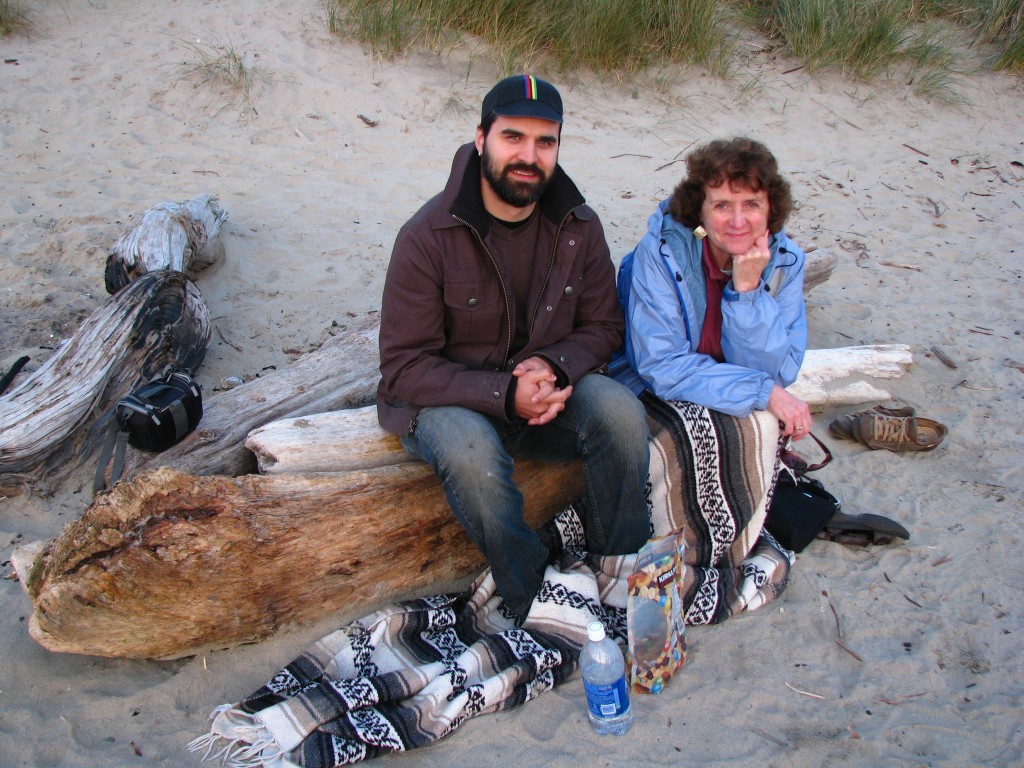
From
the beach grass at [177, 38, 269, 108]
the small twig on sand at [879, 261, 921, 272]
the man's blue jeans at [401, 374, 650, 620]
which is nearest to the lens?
the man's blue jeans at [401, 374, 650, 620]

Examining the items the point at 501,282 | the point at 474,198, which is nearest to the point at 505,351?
the point at 501,282

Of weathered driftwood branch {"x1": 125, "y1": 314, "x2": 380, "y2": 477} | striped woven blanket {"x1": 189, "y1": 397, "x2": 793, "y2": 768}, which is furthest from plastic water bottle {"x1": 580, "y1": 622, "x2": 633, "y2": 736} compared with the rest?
weathered driftwood branch {"x1": 125, "y1": 314, "x2": 380, "y2": 477}

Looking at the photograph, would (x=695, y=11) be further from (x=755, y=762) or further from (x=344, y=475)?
(x=755, y=762)

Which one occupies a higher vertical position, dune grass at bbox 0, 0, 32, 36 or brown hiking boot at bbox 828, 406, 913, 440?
dune grass at bbox 0, 0, 32, 36

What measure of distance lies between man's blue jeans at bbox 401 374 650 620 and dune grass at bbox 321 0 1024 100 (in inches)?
223

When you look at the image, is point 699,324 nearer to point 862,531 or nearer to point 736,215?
point 736,215

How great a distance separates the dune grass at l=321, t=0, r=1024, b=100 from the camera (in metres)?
7.98

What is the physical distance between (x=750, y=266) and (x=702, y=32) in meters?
6.26

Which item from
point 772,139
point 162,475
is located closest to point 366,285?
point 162,475

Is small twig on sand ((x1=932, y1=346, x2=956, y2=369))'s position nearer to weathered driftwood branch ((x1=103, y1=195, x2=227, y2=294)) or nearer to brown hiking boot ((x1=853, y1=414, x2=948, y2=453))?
brown hiking boot ((x1=853, y1=414, x2=948, y2=453))

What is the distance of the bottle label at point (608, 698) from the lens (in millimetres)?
2631

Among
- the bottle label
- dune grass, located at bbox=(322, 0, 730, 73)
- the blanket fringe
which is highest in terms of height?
dune grass, located at bbox=(322, 0, 730, 73)

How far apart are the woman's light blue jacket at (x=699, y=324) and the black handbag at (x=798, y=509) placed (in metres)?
0.46

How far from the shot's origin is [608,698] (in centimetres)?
264
